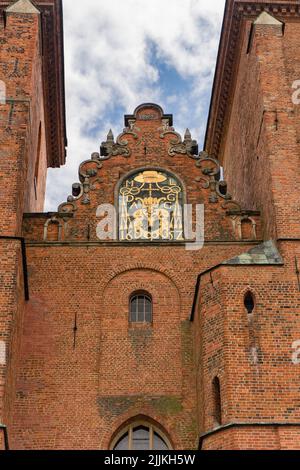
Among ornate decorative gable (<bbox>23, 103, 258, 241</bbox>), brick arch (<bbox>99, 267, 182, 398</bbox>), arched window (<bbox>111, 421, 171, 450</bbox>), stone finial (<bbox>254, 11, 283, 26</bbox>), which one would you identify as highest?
stone finial (<bbox>254, 11, 283, 26</bbox>)

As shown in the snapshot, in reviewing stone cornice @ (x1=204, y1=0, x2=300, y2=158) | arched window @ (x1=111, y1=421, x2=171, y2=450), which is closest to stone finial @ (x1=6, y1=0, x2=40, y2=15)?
stone cornice @ (x1=204, y1=0, x2=300, y2=158)

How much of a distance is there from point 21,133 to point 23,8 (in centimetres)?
432

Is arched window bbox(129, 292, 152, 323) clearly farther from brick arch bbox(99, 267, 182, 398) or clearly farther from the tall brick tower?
the tall brick tower

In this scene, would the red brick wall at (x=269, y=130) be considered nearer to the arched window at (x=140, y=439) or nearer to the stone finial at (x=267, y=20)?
the stone finial at (x=267, y=20)

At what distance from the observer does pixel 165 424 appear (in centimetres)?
1625

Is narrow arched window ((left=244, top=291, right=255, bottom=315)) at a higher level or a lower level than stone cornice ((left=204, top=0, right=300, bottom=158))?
lower

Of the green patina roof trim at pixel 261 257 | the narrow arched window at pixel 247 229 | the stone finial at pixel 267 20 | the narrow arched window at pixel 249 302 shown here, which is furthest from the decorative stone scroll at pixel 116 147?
the narrow arched window at pixel 249 302

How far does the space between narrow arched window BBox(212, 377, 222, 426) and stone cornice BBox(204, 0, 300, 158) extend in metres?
11.5

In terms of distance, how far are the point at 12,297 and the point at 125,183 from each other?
548cm

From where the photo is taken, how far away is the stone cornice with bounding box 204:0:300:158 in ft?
72.5

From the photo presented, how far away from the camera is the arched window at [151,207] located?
1900 cm

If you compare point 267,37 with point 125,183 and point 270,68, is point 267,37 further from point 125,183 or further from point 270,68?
point 125,183

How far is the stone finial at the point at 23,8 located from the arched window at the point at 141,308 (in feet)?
26.3
